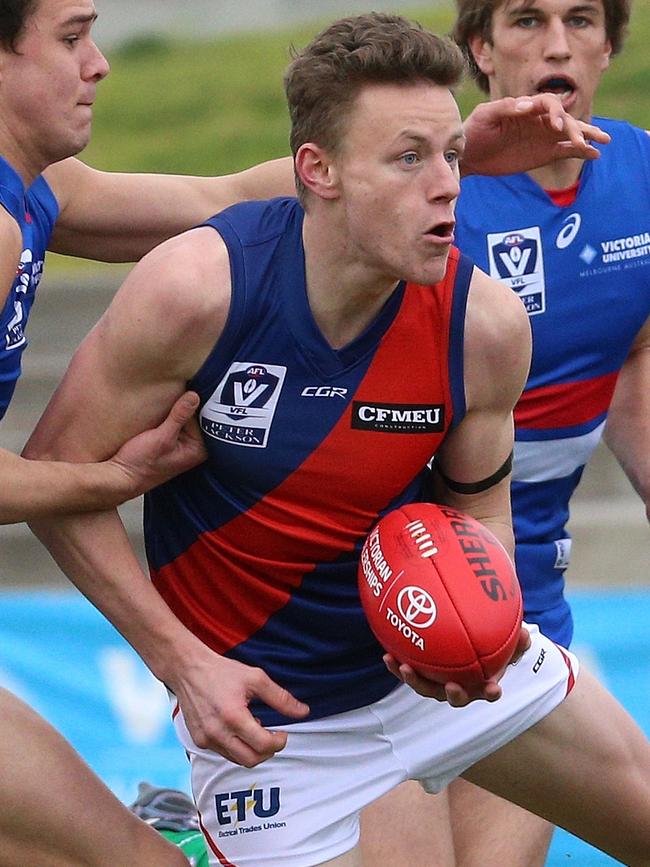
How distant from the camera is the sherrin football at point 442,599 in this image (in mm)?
3066

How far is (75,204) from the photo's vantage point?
12.3 feet

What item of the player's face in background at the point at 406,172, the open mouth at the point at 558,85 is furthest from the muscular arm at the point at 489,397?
the open mouth at the point at 558,85

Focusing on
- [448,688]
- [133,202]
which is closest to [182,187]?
[133,202]

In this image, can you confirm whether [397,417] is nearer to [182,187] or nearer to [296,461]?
Answer: [296,461]

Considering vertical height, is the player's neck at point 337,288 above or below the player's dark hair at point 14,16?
below

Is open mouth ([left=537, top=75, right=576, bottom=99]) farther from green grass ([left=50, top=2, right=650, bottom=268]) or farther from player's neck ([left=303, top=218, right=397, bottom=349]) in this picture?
green grass ([left=50, top=2, right=650, bottom=268])

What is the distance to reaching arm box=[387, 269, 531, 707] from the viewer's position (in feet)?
10.6

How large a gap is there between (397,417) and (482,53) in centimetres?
147

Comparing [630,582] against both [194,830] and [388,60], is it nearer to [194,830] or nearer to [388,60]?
[194,830]

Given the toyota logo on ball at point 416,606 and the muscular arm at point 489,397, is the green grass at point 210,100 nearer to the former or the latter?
the muscular arm at point 489,397

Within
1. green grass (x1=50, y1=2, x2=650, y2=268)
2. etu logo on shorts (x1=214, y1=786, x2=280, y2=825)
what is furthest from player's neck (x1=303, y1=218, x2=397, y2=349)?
green grass (x1=50, y1=2, x2=650, y2=268)

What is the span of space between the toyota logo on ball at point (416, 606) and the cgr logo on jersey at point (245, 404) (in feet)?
1.40

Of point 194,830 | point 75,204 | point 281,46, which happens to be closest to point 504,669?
point 75,204

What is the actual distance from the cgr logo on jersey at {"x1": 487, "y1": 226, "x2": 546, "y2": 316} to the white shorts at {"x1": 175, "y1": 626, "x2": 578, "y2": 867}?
3.22 ft
